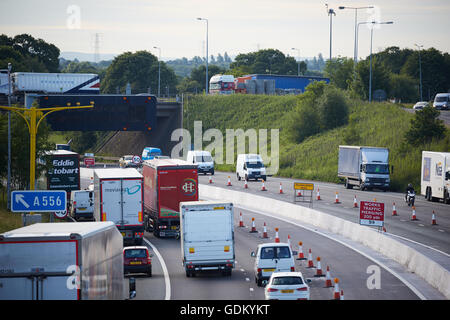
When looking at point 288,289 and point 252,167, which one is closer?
point 288,289

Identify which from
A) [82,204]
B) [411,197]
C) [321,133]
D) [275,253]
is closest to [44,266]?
[275,253]

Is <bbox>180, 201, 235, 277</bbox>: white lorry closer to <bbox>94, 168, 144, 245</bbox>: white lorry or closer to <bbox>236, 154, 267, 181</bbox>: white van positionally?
<bbox>94, 168, 144, 245</bbox>: white lorry

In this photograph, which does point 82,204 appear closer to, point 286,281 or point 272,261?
point 272,261

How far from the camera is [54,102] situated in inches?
2995

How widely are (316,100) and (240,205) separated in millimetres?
43671

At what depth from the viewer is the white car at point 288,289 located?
19.9 meters

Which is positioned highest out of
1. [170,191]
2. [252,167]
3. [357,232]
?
[170,191]

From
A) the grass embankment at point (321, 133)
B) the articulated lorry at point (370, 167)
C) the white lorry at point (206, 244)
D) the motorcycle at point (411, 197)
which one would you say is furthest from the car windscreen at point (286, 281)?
the grass embankment at point (321, 133)

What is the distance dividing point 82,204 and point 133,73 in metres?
117

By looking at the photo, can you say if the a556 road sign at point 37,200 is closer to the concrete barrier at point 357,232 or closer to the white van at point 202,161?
the concrete barrier at point 357,232

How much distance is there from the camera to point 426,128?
67688 mm

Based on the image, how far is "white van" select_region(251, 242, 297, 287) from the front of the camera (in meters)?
24.4
